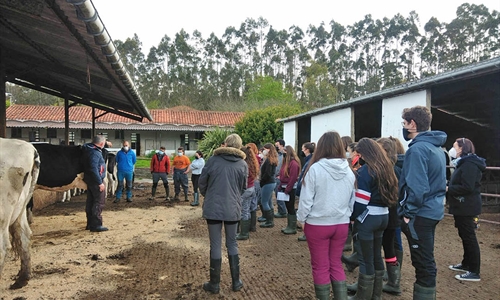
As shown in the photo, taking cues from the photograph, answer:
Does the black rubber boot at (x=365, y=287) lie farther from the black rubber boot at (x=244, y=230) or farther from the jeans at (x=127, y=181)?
the jeans at (x=127, y=181)

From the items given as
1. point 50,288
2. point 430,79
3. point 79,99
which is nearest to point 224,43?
point 79,99

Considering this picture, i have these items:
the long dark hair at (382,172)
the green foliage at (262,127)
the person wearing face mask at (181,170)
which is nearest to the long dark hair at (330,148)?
the long dark hair at (382,172)

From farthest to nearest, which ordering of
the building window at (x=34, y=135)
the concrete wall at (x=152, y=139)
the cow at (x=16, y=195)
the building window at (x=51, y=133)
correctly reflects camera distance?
the concrete wall at (x=152, y=139) → the building window at (x=51, y=133) → the building window at (x=34, y=135) → the cow at (x=16, y=195)

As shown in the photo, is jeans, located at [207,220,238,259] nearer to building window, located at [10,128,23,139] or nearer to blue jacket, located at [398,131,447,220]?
blue jacket, located at [398,131,447,220]

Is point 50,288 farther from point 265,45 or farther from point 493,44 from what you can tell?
point 265,45

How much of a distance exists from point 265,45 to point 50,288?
64587 mm

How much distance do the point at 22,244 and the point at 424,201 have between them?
4180 mm

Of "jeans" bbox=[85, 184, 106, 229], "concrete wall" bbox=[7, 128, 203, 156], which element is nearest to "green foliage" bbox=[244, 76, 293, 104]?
"concrete wall" bbox=[7, 128, 203, 156]

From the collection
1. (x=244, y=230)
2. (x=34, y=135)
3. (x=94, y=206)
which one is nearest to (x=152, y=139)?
(x=34, y=135)

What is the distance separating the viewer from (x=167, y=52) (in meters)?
64.8

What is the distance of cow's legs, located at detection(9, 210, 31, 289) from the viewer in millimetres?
4059

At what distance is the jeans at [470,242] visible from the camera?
Result: 172 inches

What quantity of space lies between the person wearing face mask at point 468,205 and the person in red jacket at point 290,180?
8.44 feet

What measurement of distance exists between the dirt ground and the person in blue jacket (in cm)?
25
